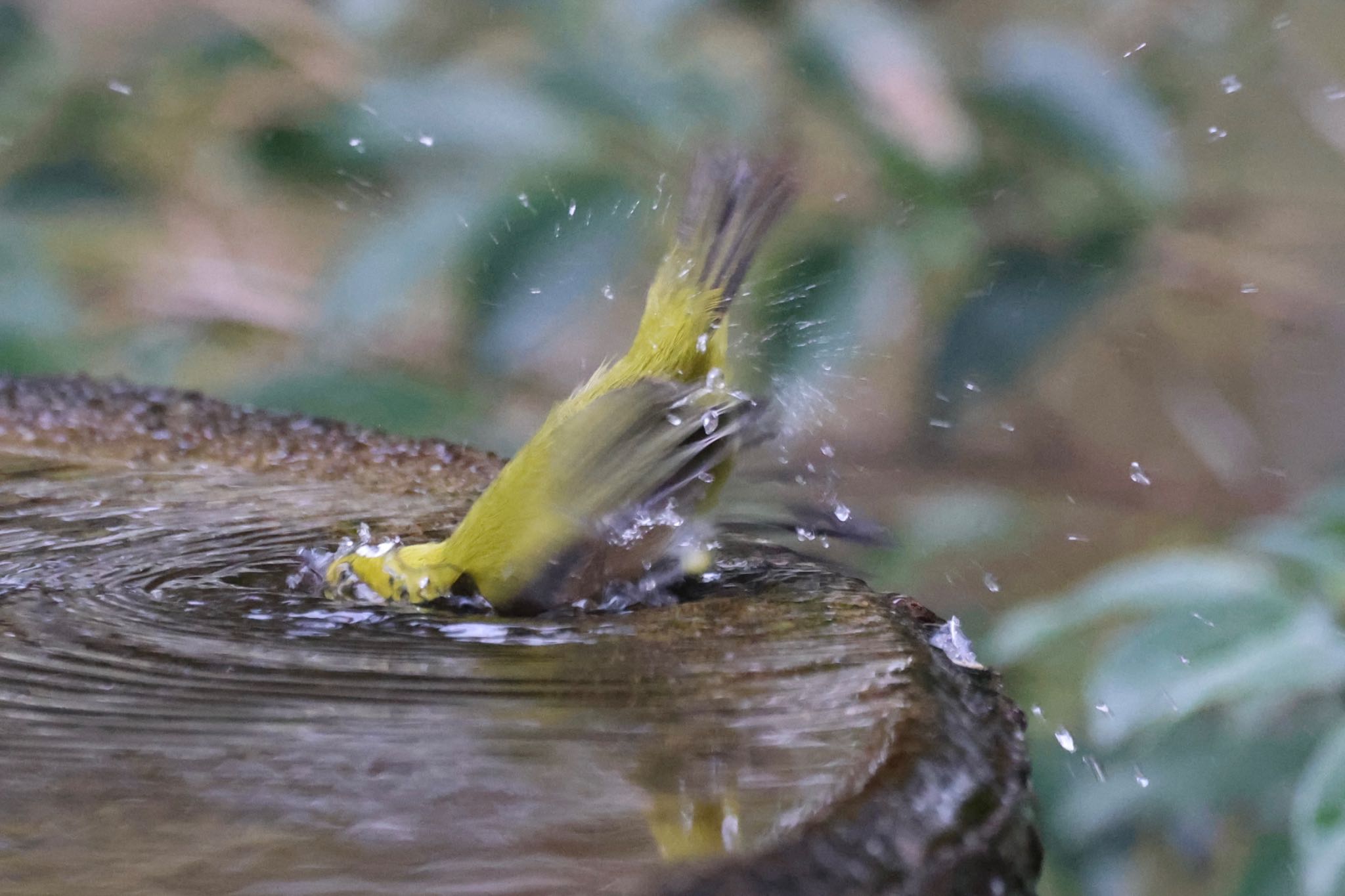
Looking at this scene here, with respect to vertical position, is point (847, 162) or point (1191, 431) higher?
point (847, 162)

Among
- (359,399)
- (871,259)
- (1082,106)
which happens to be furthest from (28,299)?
(1082,106)

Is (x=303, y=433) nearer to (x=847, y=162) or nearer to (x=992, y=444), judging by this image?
(x=847, y=162)

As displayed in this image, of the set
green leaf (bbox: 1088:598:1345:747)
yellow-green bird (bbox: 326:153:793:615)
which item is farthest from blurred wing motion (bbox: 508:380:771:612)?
green leaf (bbox: 1088:598:1345:747)

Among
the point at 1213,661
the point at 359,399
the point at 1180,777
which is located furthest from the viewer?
the point at 359,399

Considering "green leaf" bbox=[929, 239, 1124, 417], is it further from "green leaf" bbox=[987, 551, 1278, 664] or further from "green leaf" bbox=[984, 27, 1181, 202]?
"green leaf" bbox=[987, 551, 1278, 664]

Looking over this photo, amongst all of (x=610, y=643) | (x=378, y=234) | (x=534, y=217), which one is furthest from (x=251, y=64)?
(x=610, y=643)

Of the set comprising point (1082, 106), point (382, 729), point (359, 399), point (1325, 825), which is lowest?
point (1325, 825)

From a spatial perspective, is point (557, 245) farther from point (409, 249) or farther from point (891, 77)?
point (891, 77)
